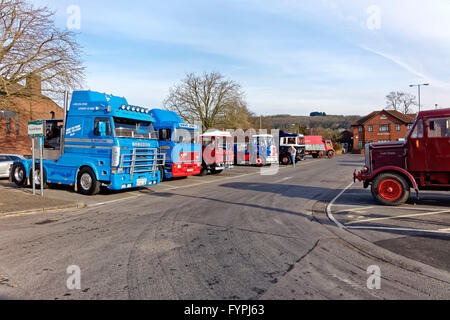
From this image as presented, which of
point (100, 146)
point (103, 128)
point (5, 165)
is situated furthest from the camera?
point (5, 165)

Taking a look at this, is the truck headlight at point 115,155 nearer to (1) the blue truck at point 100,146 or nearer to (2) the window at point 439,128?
(1) the blue truck at point 100,146

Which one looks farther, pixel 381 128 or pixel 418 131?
pixel 381 128

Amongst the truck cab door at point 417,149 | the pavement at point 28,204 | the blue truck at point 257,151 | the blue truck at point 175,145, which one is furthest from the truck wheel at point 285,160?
the pavement at point 28,204

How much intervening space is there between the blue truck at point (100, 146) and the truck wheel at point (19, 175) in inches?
45.3

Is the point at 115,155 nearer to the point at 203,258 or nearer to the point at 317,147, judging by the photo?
the point at 203,258

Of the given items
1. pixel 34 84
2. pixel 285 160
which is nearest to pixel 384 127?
pixel 285 160

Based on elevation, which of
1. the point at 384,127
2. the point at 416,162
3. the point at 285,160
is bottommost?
the point at 285,160

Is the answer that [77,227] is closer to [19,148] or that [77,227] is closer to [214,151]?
[214,151]

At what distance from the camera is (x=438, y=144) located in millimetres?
8938

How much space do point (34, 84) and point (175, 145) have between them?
353 inches

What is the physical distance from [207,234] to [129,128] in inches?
272

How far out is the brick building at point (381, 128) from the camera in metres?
66.1

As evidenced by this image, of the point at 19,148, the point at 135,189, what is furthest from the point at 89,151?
the point at 19,148

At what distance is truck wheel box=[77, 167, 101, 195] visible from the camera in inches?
443
